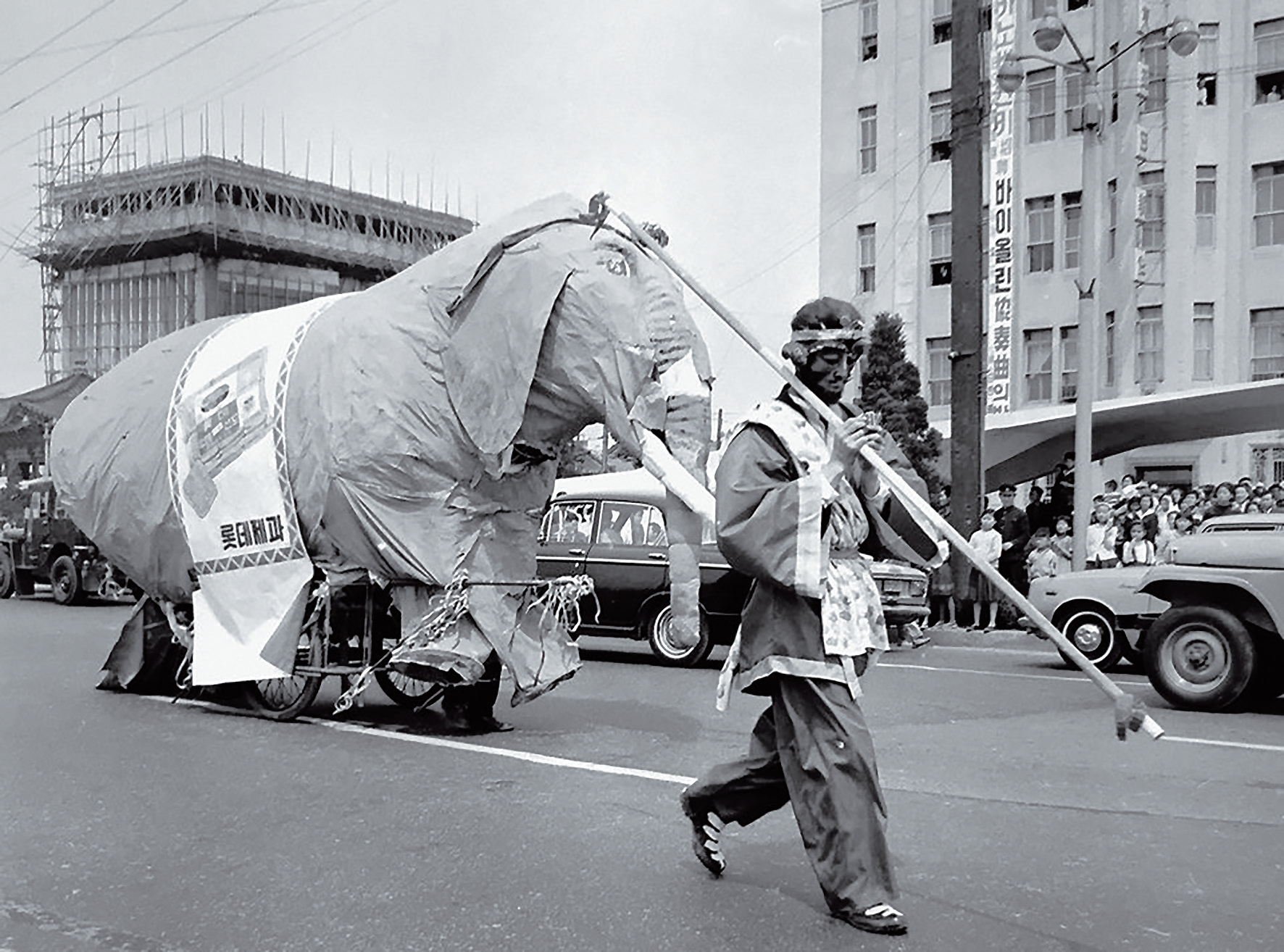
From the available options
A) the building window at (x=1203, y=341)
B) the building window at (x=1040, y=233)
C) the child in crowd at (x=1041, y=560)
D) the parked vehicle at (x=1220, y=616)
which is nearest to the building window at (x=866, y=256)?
the building window at (x=1040, y=233)

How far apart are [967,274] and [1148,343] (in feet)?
49.1

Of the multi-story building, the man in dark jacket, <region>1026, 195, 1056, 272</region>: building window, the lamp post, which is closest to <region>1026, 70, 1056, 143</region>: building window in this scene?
the multi-story building

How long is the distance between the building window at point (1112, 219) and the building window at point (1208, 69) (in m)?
2.38

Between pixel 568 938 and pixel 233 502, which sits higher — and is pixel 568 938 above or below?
below

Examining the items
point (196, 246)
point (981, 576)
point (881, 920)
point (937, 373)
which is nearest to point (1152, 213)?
point (937, 373)

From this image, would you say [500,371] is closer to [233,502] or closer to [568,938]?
[233,502]

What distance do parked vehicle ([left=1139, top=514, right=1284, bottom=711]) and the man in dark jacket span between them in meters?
5.09

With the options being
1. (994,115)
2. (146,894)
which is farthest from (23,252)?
(146,894)

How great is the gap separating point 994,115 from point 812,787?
93.4ft

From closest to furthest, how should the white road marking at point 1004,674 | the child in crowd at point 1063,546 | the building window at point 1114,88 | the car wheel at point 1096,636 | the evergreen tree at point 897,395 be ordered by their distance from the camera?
the white road marking at point 1004,674 → the car wheel at point 1096,636 → the child in crowd at point 1063,546 → the evergreen tree at point 897,395 → the building window at point 1114,88

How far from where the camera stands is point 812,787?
458 cm

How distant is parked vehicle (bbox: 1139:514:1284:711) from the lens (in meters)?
9.85

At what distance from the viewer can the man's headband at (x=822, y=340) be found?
4.84 m

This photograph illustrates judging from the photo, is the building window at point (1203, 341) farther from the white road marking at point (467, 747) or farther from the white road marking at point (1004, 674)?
the white road marking at point (467, 747)
